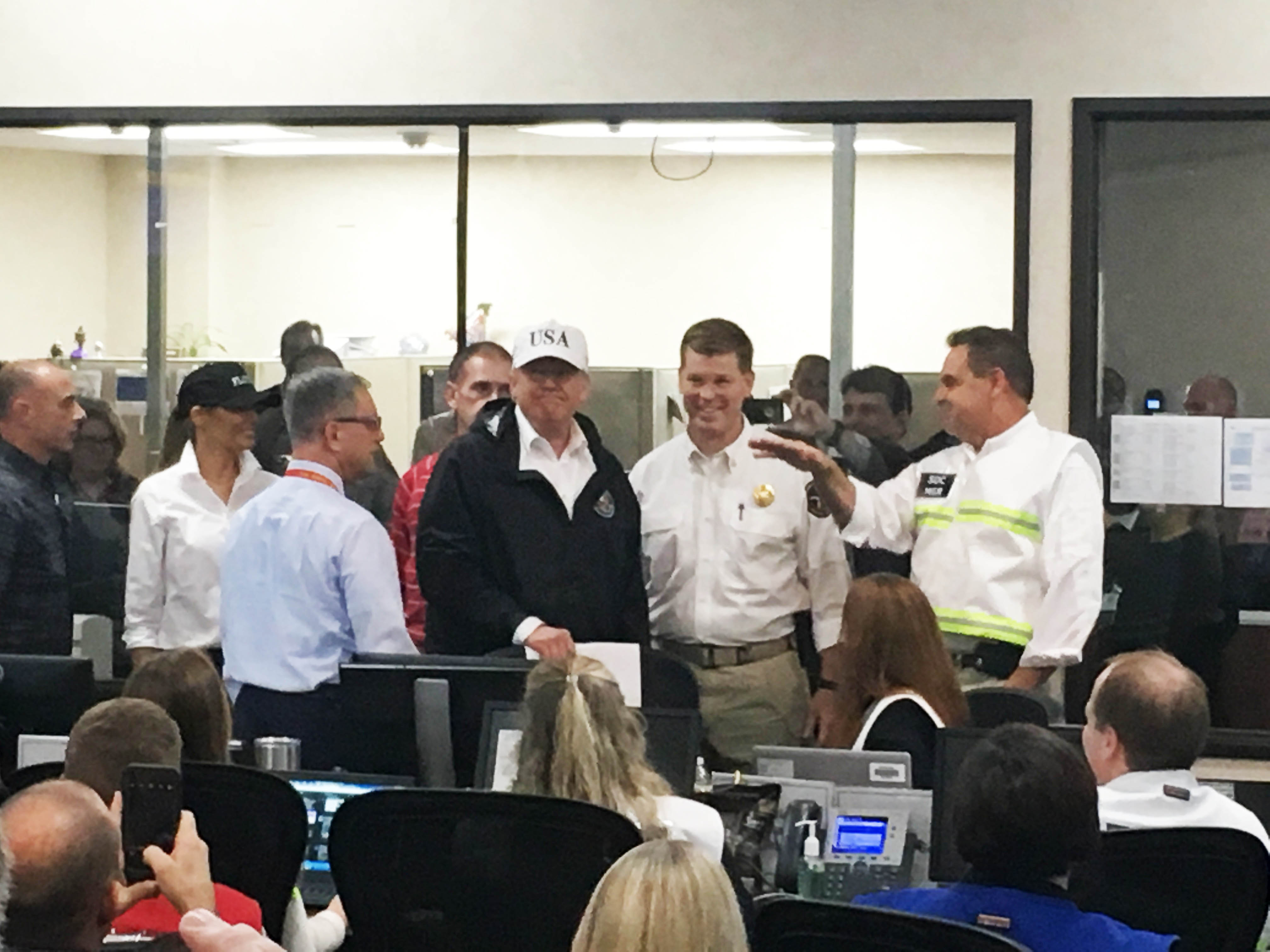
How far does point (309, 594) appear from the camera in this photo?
168 inches

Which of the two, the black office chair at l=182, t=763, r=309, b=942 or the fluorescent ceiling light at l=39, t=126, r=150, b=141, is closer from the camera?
the black office chair at l=182, t=763, r=309, b=942

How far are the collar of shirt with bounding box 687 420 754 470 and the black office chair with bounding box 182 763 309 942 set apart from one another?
237 cm

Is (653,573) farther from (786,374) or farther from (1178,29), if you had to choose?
(1178,29)

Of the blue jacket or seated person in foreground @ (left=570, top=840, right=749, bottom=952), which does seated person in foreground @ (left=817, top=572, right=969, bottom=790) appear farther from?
seated person in foreground @ (left=570, top=840, right=749, bottom=952)

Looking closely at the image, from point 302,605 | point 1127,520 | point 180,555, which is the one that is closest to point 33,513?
point 180,555

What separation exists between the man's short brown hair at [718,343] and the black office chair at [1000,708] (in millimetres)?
1373

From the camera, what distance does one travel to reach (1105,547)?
564cm

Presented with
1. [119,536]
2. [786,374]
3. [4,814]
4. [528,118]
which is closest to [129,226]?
[119,536]

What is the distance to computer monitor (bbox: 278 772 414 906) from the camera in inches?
134

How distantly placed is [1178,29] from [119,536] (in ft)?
12.8

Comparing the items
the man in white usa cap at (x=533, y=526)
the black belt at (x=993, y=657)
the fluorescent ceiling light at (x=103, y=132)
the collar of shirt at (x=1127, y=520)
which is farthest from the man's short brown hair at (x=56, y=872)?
the fluorescent ceiling light at (x=103, y=132)

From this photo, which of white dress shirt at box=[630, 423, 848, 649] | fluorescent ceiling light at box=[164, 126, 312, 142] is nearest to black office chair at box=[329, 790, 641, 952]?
white dress shirt at box=[630, 423, 848, 649]

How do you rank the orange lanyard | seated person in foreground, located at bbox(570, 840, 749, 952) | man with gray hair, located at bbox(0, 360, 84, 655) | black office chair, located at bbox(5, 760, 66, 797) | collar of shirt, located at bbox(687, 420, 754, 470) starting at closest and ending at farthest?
seated person in foreground, located at bbox(570, 840, 749, 952) < black office chair, located at bbox(5, 760, 66, 797) < the orange lanyard < collar of shirt, located at bbox(687, 420, 754, 470) < man with gray hair, located at bbox(0, 360, 84, 655)

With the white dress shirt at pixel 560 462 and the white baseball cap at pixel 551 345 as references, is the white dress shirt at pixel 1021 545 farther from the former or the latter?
the white baseball cap at pixel 551 345
